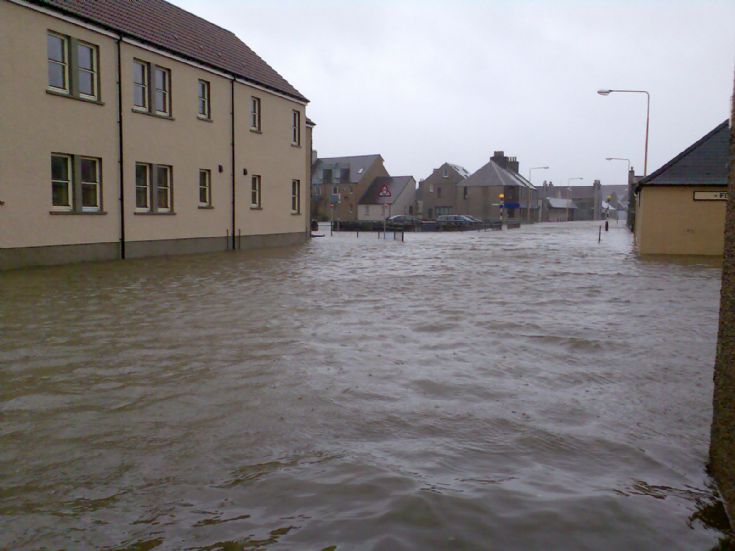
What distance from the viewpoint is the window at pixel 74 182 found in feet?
62.4

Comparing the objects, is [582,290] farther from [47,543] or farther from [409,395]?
[47,543]

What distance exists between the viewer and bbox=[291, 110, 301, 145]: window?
108ft

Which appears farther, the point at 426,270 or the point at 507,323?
the point at 426,270

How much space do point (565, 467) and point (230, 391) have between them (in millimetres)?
3278

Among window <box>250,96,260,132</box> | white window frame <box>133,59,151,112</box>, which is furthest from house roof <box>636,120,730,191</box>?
white window frame <box>133,59,151,112</box>

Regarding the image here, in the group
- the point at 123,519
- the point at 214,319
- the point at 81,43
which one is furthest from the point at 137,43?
the point at 123,519

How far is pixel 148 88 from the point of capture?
889 inches

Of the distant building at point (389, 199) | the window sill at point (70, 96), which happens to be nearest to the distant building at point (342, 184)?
the distant building at point (389, 199)

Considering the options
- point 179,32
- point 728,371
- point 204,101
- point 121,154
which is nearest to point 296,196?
point 204,101

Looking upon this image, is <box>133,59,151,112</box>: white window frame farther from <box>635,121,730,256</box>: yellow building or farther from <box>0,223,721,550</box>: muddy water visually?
<box>635,121,730,256</box>: yellow building

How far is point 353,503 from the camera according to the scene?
4.14 meters

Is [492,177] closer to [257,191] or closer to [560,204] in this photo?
[560,204]

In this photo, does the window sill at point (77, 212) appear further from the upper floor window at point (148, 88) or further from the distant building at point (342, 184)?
the distant building at point (342, 184)

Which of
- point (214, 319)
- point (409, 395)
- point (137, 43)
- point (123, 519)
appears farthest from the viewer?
point (137, 43)
